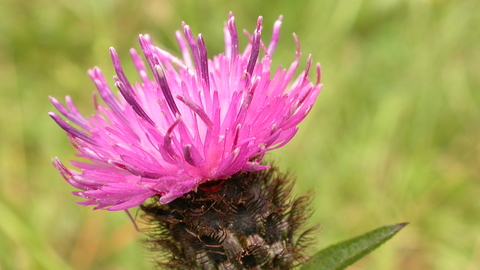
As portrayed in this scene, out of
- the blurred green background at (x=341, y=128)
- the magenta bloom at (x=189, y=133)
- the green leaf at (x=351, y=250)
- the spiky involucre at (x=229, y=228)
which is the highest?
the blurred green background at (x=341, y=128)

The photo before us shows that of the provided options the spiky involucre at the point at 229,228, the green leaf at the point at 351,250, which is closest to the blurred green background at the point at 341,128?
the green leaf at the point at 351,250

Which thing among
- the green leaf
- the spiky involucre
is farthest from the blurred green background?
the spiky involucre

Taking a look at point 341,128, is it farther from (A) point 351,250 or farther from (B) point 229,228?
(B) point 229,228

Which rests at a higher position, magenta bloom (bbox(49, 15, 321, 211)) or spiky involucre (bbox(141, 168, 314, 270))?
magenta bloom (bbox(49, 15, 321, 211))

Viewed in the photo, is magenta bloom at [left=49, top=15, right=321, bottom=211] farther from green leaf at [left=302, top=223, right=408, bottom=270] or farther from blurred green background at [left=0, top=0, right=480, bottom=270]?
blurred green background at [left=0, top=0, right=480, bottom=270]

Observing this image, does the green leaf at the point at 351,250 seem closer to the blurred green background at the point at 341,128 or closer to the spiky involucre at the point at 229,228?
the spiky involucre at the point at 229,228

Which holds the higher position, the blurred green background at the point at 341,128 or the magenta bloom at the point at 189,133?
the blurred green background at the point at 341,128
